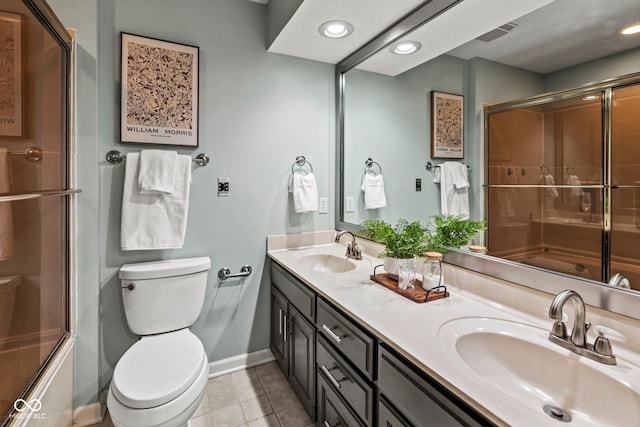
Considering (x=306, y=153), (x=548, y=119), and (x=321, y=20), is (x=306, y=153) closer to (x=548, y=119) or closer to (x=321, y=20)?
(x=321, y=20)

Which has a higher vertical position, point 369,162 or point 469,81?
point 469,81

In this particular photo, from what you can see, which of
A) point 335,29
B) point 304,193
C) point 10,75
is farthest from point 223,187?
point 335,29

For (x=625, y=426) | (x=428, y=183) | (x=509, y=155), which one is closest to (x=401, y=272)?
(x=428, y=183)

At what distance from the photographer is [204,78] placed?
6.32 ft

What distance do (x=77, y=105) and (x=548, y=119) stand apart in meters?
2.14

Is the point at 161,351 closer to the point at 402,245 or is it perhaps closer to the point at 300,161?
the point at 402,245

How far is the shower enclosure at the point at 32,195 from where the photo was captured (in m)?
1.16

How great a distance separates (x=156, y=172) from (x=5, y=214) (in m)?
0.66

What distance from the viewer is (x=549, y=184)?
1045 mm

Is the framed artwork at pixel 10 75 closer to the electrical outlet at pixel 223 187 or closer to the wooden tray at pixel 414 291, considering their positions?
the electrical outlet at pixel 223 187

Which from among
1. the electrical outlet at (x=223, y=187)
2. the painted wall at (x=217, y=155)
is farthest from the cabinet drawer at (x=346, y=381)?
the electrical outlet at (x=223, y=187)

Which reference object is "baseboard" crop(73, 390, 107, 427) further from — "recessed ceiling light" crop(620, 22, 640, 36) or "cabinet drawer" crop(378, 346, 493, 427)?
"recessed ceiling light" crop(620, 22, 640, 36)

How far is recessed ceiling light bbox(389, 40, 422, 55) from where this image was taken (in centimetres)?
168

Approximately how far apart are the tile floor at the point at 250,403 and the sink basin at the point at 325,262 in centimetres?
77
